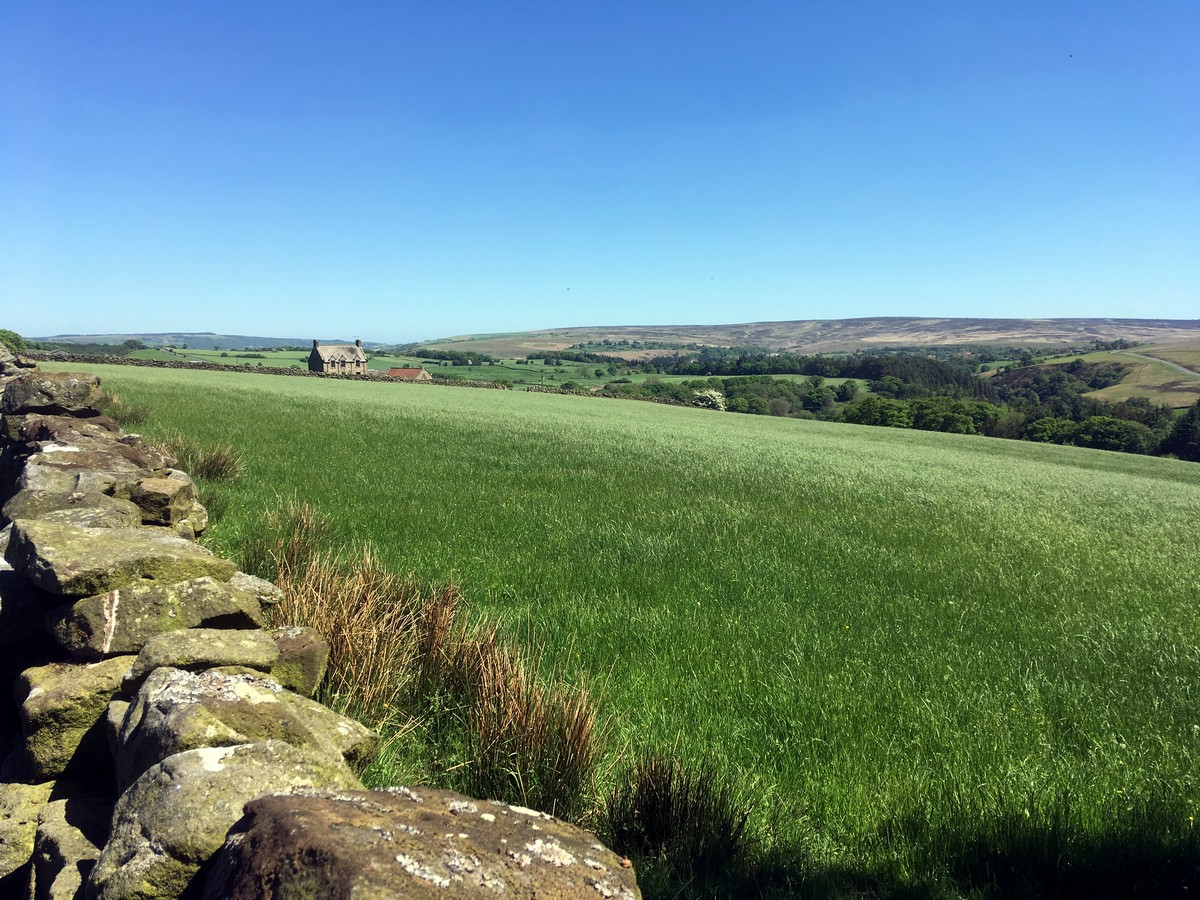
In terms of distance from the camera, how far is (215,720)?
2480mm

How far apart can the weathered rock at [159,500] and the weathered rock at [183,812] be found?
15.5 feet

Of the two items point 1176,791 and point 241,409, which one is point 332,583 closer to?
point 1176,791

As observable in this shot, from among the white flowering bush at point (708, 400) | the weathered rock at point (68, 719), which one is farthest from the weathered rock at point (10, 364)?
the white flowering bush at point (708, 400)

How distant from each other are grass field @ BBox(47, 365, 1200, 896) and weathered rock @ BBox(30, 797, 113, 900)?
2736 millimetres

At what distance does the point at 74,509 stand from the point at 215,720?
11.7 feet

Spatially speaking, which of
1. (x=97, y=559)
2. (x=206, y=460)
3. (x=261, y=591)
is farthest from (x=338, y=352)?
(x=97, y=559)

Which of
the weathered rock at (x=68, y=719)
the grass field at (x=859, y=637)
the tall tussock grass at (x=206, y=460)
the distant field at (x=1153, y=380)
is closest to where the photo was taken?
the weathered rock at (x=68, y=719)

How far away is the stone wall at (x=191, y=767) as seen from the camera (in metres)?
1.83

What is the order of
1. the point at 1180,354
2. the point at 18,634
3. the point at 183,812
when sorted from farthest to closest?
the point at 1180,354 < the point at 18,634 < the point at 183,812

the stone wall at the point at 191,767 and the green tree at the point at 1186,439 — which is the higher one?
the stone wall at the point at 191,767

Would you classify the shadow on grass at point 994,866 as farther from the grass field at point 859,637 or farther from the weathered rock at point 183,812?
the weathered rock at point 183,812

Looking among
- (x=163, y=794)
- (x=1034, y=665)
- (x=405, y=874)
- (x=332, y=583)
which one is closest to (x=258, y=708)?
(x=163, y=794)

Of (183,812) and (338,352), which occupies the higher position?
(338,352)

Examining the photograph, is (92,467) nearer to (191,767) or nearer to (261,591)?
(261,591)
